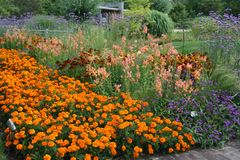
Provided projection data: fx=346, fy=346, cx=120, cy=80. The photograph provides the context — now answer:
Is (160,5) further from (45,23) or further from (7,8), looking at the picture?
(45,23)

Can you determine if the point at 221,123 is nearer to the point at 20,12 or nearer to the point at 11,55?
the point at 11,55

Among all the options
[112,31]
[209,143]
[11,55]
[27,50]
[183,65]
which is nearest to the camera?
[209,143]

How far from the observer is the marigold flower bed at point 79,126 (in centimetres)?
332

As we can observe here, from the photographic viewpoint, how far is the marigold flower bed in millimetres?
3324

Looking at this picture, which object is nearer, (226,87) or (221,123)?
(221,123)

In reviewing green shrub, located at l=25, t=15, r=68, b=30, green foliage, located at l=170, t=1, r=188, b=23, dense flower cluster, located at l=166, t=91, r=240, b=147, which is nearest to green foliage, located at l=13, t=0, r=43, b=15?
green foliage, located at l=170, t=1, r=188, b=23

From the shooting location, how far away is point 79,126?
367cm

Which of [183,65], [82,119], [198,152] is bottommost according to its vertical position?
[198,152]

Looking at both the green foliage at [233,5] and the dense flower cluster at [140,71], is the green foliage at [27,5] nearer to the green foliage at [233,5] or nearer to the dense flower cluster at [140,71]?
the green foliage at [233,5]

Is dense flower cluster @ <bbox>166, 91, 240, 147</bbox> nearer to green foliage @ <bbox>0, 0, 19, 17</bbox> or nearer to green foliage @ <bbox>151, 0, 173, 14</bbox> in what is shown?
green foliage @ <bbox>151, 0, 173, 14</bbox>

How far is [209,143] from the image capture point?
4.06 meters

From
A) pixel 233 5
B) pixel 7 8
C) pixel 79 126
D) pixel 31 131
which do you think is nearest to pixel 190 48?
pixel 79 126

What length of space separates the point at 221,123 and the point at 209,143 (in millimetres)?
502

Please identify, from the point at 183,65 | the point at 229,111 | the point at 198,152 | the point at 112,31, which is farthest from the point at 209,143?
the point at 112,31
